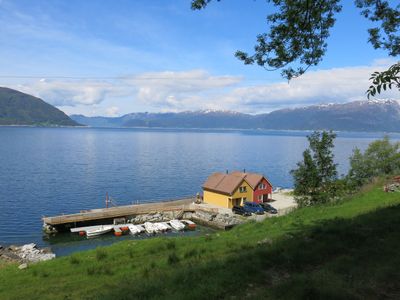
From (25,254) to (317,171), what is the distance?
1332 inches

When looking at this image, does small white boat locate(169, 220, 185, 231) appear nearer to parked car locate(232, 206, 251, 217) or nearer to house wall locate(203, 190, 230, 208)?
parked car locate(232, 206, 251, 217)

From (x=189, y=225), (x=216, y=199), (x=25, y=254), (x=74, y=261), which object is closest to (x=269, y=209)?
(x=216, y=199)

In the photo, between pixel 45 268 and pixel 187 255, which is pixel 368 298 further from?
pixel 45 268

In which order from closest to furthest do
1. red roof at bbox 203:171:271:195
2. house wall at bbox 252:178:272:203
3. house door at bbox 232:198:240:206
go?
red roof at bbox 203:171:271:195
house door at bbox 232:198:240:206
house wall at bbox 252:178:272:203

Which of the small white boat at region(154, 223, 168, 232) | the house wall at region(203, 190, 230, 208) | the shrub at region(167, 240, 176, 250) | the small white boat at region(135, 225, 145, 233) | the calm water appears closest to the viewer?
the shrub at region(167, 240, 176, 250)

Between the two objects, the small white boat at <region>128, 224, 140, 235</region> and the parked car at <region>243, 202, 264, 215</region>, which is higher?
the parked car at <region>243, 202, 264, 215</region>

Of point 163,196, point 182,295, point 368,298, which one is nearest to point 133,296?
point 182,295

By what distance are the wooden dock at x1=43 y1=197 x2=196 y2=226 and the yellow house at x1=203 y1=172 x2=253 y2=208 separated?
14.5 ft

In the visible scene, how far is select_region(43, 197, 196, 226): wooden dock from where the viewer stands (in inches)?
1913

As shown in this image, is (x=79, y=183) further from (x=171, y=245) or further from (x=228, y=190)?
(x=171, y=245)

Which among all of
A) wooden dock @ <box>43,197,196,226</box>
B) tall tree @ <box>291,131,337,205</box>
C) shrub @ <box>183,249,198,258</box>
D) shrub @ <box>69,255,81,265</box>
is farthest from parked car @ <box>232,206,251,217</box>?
shrub @ <box>183,249,198,258</box>

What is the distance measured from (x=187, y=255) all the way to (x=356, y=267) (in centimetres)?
840

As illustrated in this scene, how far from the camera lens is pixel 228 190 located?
57125 millimetres

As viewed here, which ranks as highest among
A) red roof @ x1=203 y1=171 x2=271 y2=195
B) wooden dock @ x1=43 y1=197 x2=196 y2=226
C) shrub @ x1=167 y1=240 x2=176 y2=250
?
shrub @ x1=167 y1=240 x2=176 y2=250
